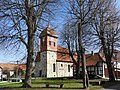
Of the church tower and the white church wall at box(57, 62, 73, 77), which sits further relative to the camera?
the white church wall at box(57, 62, 73, 77)

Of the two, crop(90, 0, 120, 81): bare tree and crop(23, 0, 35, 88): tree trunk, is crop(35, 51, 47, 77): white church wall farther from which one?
crop(23, 0, 35, 88): tree trunk

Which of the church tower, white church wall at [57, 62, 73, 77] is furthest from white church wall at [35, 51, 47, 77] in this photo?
white church wall at [57, 62, 73, 77]

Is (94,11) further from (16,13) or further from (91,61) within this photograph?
(91,61)

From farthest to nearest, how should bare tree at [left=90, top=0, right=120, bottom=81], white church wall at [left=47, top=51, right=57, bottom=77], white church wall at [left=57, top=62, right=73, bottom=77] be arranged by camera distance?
white church wall at [left=57, top=62, right=73, bottom=77] < white church wall at [left=47, top=51, right=57, bottom=77] < bare tree at [left=90, top=0, right=120, bottom=81]

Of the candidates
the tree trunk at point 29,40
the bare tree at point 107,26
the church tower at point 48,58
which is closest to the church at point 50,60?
the church tower at point 48,58

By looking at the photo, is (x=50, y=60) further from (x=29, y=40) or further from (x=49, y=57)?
(x=29, y=40)

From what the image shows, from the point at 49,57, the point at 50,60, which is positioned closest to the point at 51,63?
the point at 50,60

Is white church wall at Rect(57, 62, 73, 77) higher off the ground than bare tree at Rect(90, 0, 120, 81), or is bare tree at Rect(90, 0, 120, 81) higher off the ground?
bare tree at Rect(90, 0, 120, 81)

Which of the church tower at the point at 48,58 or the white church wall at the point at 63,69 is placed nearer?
the church tower at the point at 48,58

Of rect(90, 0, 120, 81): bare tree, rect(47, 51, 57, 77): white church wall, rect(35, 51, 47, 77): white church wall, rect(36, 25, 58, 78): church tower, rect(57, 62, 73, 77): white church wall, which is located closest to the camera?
rect(90, 0, 120, 81): bare tree

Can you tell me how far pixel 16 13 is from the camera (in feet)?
91.5

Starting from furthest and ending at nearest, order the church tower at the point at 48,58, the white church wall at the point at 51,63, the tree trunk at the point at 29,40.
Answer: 1. the white church wall at the point at 51,63
2. the church tower at the point at 48,58
3. the tree trunk at the point at 29,40

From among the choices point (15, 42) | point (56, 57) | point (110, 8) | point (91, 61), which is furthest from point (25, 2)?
point (56, 57)

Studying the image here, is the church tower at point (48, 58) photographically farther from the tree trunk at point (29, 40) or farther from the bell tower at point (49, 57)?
the tree trunk at point (29, 40)
